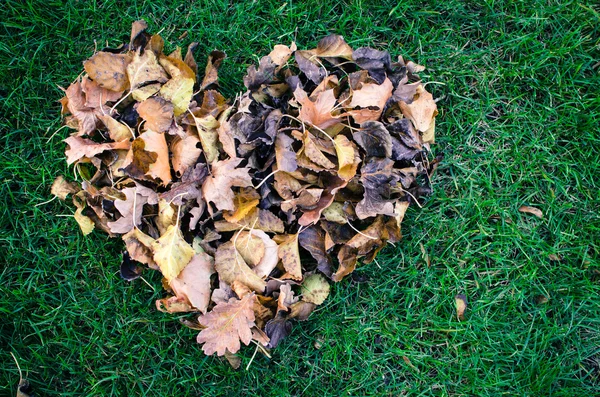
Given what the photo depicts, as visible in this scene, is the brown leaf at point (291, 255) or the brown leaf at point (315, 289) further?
the brown leaf at point (315, 289)

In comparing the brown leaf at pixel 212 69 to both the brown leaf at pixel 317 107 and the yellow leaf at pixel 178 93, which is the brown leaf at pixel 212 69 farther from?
the brown leaf at pixel 317 107

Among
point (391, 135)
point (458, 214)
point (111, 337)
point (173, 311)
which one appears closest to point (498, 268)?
point (458, 214)

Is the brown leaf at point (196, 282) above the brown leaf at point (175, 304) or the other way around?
above

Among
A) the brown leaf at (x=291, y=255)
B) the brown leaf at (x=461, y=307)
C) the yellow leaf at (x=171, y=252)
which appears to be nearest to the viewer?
the yellow leaf at (x=171, y=252)

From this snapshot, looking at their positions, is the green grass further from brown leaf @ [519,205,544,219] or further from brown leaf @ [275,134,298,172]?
brown leaf @ [275,134,298,172]

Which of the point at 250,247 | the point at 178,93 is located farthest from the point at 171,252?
the point at 178,93

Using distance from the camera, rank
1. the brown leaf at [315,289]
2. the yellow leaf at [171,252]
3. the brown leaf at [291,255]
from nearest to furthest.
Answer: the yellow leaf at [171,252], the brown leaf at [291,255], the brown leaf at [315,289]

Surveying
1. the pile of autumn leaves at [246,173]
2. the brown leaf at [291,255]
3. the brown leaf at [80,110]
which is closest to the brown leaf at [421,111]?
the pile of autumn leaves at [246,173]

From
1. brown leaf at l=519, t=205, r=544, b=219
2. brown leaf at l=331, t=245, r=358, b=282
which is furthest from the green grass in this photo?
brown leaf at l=331, t=245, r=358, b=282
